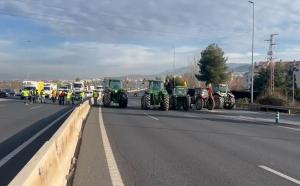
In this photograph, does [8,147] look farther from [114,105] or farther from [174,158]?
[114,105]

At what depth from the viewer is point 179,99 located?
42.2m

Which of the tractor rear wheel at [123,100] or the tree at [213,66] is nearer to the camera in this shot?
the tractor rear wheel at [123,100]

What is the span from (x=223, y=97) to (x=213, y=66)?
5208 centimetres

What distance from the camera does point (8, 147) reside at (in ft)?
47.7

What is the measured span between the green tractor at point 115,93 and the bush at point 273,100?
16.8 m

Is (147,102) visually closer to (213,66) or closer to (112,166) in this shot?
(112,166)

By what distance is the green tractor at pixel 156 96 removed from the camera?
39.4m

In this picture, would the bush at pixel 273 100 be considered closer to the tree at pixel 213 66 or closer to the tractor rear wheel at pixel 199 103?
the tractor rear wheel at pixel 199 103

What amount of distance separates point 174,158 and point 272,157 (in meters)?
2.50

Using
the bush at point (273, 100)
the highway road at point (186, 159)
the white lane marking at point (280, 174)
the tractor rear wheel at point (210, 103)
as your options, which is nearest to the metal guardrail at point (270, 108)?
the bush at point (273, 100)

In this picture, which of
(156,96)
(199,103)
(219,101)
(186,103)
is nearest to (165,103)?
(156,96)

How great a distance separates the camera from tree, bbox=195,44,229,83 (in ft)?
315

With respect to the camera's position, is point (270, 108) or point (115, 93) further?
point (270, 108)

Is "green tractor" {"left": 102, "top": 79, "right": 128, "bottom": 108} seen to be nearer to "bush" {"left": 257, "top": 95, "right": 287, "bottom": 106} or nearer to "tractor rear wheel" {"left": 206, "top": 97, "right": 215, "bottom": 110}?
"tractor rear wheel" {"left": 206, "top": 97, "right": 215, "bottom": 110}
